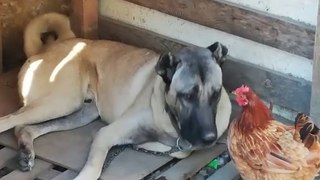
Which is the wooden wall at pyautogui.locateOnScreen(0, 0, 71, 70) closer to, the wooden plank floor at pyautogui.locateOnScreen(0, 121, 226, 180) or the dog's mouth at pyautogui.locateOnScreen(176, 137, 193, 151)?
the wooden plank floor at pyautogui.locateOnScreen(0, 121, 226, 180)

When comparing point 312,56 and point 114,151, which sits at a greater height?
point 312,56

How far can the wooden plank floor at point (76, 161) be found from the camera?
12.8 ft

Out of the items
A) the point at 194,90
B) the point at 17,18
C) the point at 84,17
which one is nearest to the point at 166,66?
the point at 194,90

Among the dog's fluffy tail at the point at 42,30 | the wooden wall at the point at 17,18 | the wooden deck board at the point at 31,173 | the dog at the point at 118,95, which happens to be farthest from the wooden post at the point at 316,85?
the wooden wall at the point at 17,18

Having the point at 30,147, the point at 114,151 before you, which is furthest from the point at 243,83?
the point at 30,147

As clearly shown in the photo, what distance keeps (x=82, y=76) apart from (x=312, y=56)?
39.7 inches

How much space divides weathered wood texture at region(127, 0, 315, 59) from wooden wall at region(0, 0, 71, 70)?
63cm

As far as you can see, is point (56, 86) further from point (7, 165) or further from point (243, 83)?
point (243, 83)

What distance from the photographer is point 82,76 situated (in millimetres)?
4297

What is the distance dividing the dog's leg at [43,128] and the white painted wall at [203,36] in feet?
1.68

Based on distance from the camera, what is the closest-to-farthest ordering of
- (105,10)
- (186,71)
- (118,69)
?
(186,71), (118,69), (105,10)

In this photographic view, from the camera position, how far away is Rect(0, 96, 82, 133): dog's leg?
4.15 metres

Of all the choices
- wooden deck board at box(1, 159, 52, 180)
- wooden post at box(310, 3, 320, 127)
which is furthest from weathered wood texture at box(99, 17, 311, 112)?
wooden deck board at box(1, 159, 52, 180)

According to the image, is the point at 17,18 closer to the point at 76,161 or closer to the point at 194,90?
the point at 76,161
